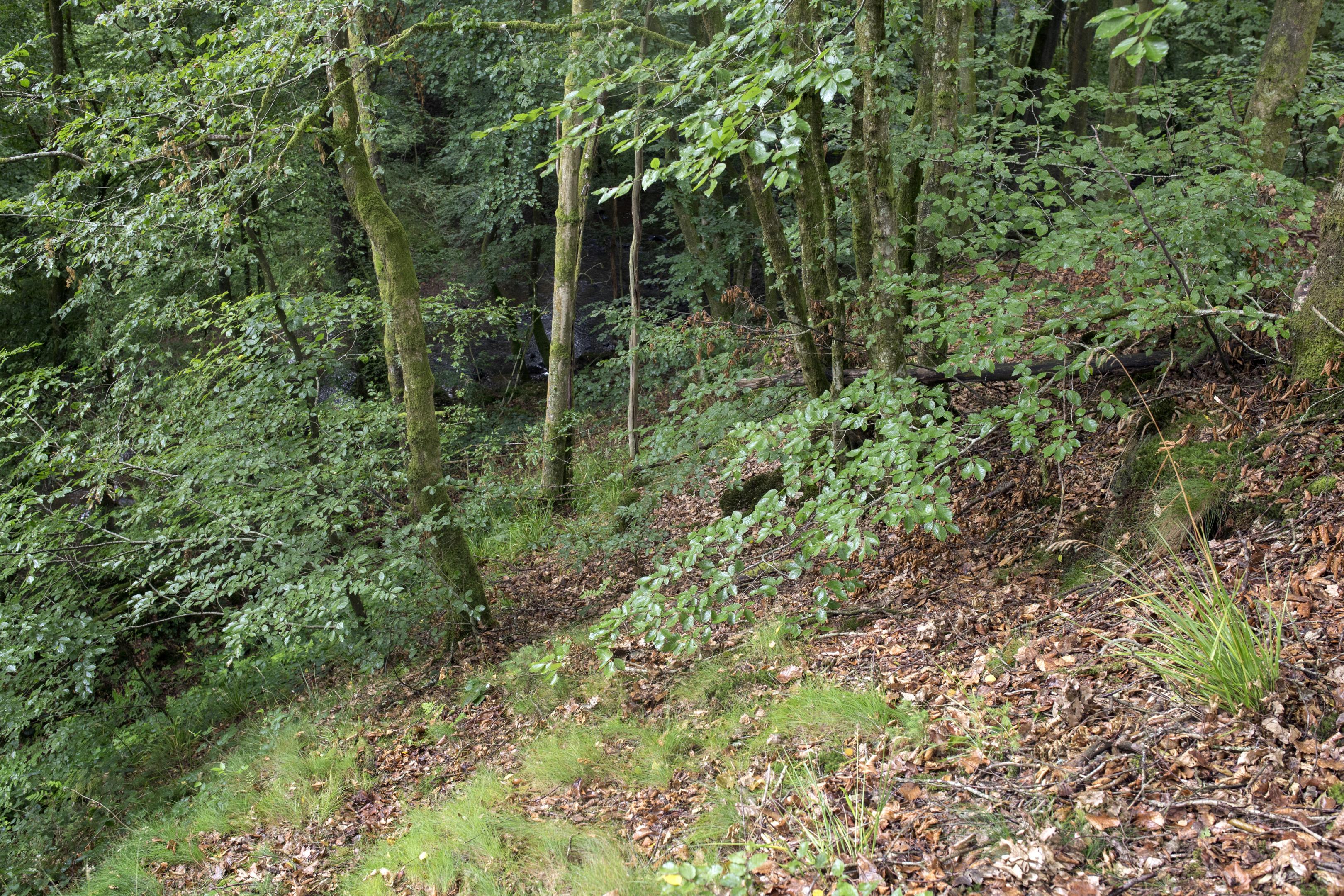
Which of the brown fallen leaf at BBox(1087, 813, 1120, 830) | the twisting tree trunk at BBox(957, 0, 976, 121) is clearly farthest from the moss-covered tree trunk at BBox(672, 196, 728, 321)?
the brown fallen leaf at BBox(1087, 813, 1120, 830)

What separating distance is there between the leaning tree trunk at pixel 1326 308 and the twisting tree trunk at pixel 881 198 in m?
1.90

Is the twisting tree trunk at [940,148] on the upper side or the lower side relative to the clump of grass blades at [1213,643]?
upper

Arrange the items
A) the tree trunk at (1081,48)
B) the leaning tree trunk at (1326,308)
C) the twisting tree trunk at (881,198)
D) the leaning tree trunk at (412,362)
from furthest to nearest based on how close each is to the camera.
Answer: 1. the tree trunk at (1081,48)
2. the leaning tree trunk at (412,362)
3. the twisting tree trunk at (881,198)
4. the leaning tree trunk at (1326,308)

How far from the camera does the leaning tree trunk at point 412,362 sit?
20.0 feet

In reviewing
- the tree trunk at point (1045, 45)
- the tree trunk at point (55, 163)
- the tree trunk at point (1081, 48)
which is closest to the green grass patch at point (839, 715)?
the tree trunk at point (55, 163)

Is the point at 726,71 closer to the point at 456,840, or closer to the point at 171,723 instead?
the point at 456,840

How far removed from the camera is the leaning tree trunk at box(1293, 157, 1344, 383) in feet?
11.4

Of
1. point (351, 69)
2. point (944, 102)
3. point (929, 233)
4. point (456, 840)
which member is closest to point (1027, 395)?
point (929, 233)

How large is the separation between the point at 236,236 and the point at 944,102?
6483 millimetres

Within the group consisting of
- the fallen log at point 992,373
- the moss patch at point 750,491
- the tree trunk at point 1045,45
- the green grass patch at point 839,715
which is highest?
the tree trunk at point 1045,45

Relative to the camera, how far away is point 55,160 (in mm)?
9359

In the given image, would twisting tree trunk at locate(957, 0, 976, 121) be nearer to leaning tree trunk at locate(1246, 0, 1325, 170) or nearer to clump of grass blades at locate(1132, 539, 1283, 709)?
leaning tree trunk at locate(1246, 0, 1325, 170)

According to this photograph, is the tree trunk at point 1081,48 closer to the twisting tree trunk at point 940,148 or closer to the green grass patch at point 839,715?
the twisting tree trunk at point 940,148

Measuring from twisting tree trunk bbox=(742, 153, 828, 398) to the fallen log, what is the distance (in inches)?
9.5
